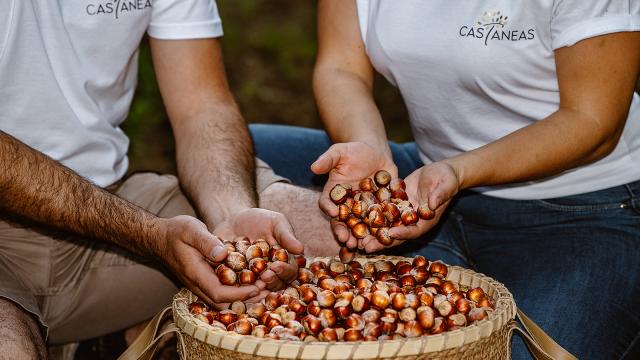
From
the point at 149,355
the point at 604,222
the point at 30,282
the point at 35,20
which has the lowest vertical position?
the point at 30,282

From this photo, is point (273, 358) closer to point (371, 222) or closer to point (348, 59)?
point (371, 222)

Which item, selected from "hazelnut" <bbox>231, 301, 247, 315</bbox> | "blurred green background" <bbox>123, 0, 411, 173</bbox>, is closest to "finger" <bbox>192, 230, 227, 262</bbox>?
"hazelnut" <bbox>231, 301, 247, 315</bbox>

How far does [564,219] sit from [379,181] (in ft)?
2.08

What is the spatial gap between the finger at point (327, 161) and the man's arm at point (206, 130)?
35 centimetres

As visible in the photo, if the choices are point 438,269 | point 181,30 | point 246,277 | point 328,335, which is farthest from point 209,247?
point 181,30

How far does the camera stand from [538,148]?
93.6 inches

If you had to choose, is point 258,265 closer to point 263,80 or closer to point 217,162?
point 217,162

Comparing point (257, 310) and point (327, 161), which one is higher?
point (327, 161)

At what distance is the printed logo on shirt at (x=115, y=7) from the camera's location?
2.63 metres

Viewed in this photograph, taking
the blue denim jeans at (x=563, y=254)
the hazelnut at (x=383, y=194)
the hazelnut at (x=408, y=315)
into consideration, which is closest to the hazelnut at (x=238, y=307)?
the hazelnut at (x=408, y=315)

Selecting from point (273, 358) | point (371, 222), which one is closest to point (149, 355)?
point (273, 358)

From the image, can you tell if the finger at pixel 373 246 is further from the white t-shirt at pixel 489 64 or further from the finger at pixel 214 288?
the white t-shirt at pixel 489 64

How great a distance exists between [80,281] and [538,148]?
4.57 feet

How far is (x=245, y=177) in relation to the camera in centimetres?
273
